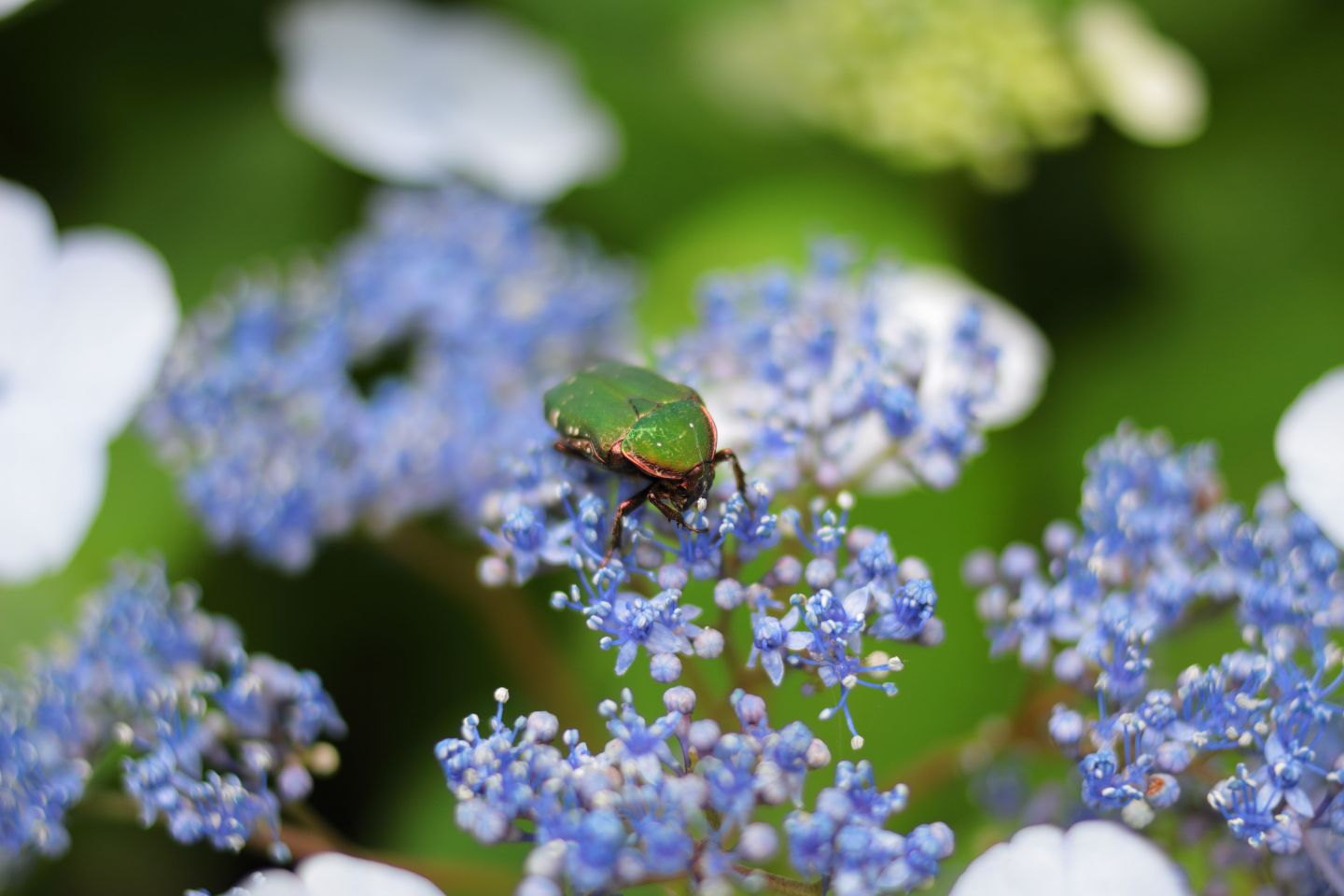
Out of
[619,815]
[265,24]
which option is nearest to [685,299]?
[265,24]

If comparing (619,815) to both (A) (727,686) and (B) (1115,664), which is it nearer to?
(A) (727,686)

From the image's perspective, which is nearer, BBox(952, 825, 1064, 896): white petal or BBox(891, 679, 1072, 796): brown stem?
BBox(952, 825, 1064, 896): white petal

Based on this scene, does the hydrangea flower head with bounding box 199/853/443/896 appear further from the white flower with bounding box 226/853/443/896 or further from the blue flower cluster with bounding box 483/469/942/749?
the blue flower cluster with bounding box 483/469/942/749

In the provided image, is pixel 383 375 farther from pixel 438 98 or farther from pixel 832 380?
pixel 832 380

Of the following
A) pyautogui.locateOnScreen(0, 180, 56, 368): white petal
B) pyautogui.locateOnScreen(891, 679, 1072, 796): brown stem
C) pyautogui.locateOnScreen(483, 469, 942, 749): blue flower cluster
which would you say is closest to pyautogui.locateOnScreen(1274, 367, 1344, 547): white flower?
pyautogui.locateOnScreen(891, 679, 1072, 796): brown stem

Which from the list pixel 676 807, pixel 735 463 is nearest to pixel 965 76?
pixel 735 463

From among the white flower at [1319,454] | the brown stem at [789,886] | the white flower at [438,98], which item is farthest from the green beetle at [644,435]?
the white flower at [438,98]

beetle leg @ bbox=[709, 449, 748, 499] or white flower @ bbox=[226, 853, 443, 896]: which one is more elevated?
beetle leg @ bbox=[709, 449, 748, 499]
